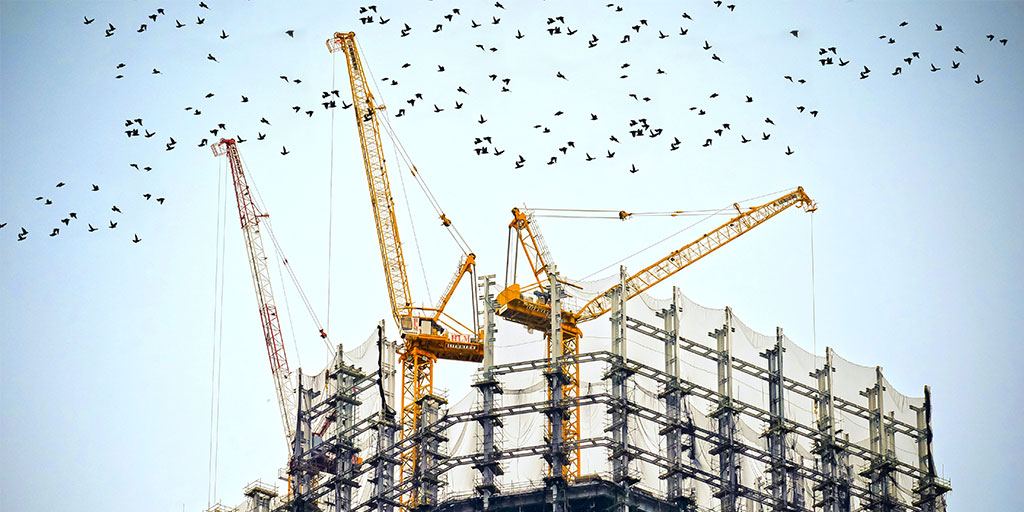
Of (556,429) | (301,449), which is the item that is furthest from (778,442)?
(301,449)

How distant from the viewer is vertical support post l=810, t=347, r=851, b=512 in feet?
577

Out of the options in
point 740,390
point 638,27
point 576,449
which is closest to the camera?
point 638,27

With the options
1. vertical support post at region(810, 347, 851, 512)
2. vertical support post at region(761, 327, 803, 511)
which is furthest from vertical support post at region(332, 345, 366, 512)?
vertical support post at region(810, 347, 851, 512)

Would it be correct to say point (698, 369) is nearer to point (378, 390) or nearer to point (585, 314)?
point (585, 314)

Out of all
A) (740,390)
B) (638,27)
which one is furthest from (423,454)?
(638,27)

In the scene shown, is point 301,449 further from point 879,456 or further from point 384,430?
point 879,456

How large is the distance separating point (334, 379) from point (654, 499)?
39.5 metres

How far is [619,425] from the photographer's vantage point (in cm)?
16638

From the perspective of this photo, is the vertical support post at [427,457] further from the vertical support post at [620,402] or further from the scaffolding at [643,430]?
the vertical support post at [620,402]

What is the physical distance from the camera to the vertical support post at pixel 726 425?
168 metres

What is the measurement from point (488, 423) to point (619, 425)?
40.3 feet

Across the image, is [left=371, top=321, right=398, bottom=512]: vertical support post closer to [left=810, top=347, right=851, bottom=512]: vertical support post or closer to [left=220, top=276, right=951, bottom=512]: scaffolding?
[left=220, top=276, right=951, bottom=512]: scaffolding

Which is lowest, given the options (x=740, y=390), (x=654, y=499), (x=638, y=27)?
(x=654, y=499)

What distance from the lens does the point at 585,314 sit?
189 m
